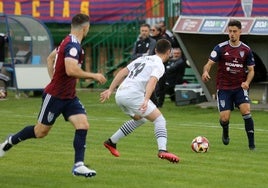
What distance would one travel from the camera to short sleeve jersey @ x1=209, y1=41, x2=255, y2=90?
605 inches

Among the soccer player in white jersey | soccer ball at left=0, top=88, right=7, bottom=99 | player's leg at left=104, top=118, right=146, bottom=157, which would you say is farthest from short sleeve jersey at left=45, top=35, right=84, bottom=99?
soccer ball at left=0, top=88, right=7, bottom=99

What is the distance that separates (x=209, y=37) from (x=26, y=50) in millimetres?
7123

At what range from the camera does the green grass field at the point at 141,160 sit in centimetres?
1112

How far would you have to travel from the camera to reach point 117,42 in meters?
31.0

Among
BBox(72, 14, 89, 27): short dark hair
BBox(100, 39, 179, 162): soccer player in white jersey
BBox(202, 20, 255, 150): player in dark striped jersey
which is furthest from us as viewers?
BBox(202, 20, 255, 150): player in dark striped jersey

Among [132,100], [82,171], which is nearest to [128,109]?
[132,100]

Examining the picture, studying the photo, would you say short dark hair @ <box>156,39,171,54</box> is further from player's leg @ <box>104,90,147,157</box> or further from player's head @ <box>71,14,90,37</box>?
player's head @ <box>71,14,90,37</box>

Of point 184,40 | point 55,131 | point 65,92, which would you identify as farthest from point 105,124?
point 65,92

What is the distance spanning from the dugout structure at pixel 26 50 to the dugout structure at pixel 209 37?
5.30 meters

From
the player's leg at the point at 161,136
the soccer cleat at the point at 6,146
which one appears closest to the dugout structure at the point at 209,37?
the player's leg at the point at 161,136

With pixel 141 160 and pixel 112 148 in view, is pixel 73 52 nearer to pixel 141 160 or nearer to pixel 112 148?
pixel 141 160

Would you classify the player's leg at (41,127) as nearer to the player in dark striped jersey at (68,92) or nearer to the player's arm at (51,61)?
the player in dark striped jersey at (68,92)

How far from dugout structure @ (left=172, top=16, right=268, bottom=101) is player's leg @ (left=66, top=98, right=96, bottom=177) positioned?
11279 millimetres

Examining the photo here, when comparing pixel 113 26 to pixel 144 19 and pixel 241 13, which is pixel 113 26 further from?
pixel 241 13
